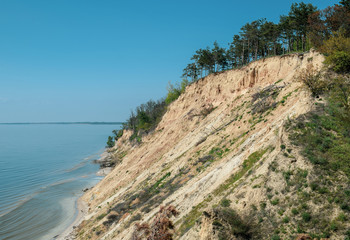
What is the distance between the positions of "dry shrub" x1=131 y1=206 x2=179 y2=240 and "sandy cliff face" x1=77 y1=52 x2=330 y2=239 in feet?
1.71

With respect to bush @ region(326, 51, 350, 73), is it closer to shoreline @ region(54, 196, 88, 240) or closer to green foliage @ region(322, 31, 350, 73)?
green foliage @ region(322, 31, 350, 73)

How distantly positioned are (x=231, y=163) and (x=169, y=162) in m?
12.7

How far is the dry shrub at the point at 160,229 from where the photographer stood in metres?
12.7

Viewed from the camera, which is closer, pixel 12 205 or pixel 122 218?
pixel 122 218

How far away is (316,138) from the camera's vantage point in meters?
12.0

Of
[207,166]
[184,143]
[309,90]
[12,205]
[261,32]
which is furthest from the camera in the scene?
[261,32]

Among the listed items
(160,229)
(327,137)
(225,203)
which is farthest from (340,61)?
(160,229)

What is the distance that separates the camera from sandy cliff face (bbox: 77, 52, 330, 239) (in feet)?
38.2

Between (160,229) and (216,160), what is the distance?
8751 millimetres

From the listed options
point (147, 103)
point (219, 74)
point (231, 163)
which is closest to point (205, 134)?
point (231, 163)

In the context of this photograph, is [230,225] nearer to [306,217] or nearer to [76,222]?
[306,217]

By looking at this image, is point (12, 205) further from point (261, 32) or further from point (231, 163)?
point (261, 32)

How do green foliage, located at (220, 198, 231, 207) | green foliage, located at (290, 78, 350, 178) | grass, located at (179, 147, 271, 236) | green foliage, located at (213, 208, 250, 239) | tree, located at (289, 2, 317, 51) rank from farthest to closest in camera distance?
tree, located at (289, 2, 317, 51)
grass, located at (179, 147, 271, 236)
green foliage, located at (220, 198, 231, 207)
green foliage, located at (290, 78, 350, 178)
green foliage, located at (213, 208, 250, 239)

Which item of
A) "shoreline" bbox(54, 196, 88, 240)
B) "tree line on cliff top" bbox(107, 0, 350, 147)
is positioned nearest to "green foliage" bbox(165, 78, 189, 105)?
"tree line on cliff top" bbox(107, 0, 350, 147)
